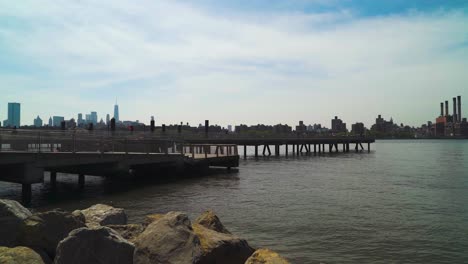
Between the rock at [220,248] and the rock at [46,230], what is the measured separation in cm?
323

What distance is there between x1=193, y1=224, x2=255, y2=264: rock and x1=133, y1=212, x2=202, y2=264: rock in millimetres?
291

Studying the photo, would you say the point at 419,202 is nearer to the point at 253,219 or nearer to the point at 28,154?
the point at 253,219

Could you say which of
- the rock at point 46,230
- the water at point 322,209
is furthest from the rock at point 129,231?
the water at point 322,209

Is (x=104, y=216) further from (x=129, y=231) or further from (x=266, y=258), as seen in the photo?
(x=266, y=258)

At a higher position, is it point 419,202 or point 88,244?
point 88,244

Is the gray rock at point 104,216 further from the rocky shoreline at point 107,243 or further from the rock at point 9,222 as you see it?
the rock at point 9,222

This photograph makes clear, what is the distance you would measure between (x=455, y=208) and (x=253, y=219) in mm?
11347

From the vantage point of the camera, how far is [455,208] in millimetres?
20703

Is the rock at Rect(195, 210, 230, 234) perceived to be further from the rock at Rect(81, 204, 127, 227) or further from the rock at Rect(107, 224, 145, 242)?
the rock at Rect(81, 204, 127, 227)

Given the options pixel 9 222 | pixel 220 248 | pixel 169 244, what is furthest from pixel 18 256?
pixel 220 248

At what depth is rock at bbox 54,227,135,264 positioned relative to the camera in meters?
7.65

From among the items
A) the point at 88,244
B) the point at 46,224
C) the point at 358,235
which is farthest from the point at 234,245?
the point at 358,235

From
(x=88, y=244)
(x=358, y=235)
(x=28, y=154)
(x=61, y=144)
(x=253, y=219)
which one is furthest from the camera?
(x=61, y=144)

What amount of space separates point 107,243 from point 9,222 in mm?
2873
